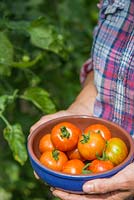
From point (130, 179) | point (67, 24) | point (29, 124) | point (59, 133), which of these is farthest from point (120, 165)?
point (67, 24)

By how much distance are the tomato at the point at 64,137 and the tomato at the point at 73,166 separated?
43mm

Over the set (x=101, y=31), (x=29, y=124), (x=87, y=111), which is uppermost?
(x=101, y=31)

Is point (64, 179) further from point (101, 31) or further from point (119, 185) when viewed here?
point (101, 31)

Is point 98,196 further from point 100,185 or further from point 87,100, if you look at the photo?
point 87,100

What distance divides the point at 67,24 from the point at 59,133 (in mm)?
1009

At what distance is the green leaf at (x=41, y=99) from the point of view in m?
1.64

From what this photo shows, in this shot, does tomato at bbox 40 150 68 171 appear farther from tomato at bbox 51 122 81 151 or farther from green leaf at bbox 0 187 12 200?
green leaf at bbox 0 187 12 200

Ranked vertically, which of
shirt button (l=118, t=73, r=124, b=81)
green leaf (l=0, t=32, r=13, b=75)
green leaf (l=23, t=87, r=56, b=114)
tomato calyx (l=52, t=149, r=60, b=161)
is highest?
shirt button (l=118, t=73, r=124, b=81)

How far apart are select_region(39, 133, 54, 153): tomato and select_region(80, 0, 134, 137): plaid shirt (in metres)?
0.22

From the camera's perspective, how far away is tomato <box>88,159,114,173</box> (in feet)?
4.27

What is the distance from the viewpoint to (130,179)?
131 cm

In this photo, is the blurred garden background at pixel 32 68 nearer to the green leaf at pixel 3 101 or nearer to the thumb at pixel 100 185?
the green leaf at pixel 3 101

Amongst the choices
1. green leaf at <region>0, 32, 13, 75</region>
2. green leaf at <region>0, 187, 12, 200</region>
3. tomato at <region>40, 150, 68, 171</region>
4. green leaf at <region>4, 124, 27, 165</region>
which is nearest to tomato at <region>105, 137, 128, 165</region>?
tomato at <region>40, 150, 68, 171</region>

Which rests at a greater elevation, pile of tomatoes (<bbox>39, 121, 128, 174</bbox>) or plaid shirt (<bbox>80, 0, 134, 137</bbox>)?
plaid shirt (<bbox>80, 0, 134, 137</bbox>)
